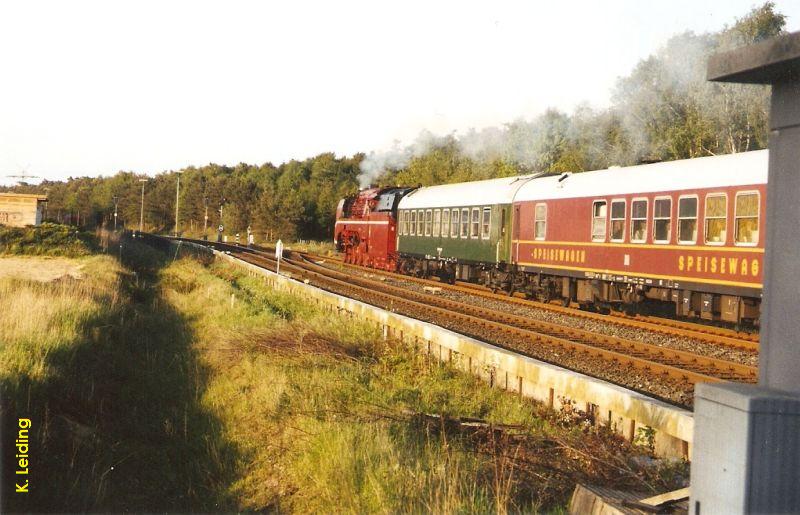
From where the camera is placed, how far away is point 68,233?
36.8 m

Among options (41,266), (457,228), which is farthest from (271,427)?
(41,266)

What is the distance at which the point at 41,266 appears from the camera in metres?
30.1

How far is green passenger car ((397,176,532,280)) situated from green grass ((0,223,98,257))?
14.7 m

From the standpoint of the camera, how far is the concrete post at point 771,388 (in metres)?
3.32

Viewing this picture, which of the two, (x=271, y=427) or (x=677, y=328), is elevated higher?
(x=677, y=328)

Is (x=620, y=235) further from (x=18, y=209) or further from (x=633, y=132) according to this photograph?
(x=18, y=209)

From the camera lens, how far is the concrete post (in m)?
3.32

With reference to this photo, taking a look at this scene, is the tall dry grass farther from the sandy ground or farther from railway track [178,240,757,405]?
railway track [178,240,757,405]

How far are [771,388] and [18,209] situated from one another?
40305 millimetres

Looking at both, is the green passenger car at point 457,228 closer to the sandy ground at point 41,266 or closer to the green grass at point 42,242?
the sandy ground at point 41,266

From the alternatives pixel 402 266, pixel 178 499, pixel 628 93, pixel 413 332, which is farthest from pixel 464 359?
pixel 628 93

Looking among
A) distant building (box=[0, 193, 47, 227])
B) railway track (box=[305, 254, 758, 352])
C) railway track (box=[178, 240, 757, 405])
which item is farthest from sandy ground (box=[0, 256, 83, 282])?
railway track (box=[305, 254, 758, 352])

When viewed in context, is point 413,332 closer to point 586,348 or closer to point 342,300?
point 586,348

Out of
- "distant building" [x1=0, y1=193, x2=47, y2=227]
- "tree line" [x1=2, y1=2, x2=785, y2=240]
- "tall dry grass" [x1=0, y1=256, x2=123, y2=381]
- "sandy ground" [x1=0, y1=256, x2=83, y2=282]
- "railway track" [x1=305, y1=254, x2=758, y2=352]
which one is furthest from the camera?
"distant building" [x1=0, y1=193, x2=47, y2=227]
